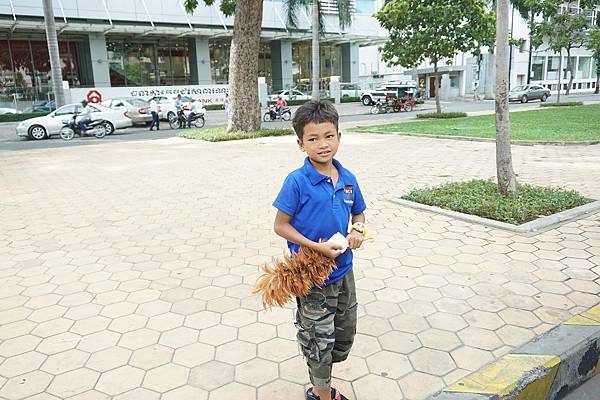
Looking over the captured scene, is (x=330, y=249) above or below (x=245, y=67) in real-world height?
below

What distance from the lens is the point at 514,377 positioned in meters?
2.54

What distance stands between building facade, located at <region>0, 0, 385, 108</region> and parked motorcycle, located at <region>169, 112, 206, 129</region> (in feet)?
38.3

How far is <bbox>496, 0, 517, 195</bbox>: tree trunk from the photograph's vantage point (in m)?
5.66

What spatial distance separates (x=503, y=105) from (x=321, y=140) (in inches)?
174

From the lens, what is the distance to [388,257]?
450 cm

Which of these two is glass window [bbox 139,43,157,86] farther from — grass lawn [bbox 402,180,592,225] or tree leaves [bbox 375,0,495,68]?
grass lawn [bbox 402,180,592,225]

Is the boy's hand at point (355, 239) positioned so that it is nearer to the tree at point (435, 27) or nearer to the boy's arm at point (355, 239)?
the boy's arm at point (355, 239)

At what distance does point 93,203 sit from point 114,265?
3.01 m

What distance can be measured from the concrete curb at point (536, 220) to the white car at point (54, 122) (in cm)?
1619

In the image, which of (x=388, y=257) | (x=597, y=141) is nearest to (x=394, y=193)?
(x=388, y=257)

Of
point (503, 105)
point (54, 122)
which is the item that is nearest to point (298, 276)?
point (503, 105)

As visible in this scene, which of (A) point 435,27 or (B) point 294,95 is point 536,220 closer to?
(A) point 435,27

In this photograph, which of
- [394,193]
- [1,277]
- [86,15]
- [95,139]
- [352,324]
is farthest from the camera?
[86,15]

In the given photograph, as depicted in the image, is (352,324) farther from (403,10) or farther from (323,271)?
(403,10)
